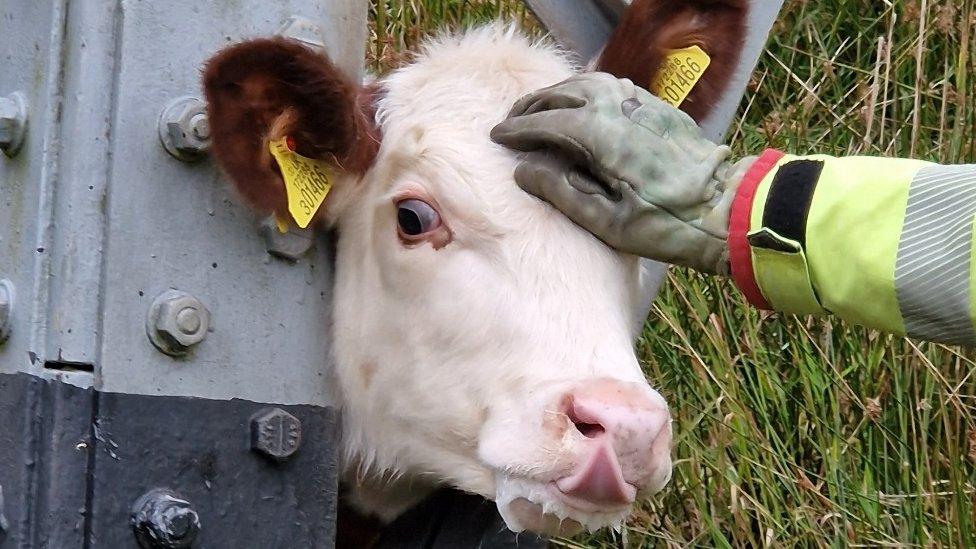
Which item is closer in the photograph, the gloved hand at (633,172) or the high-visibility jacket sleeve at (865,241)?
the high-visibility jacket sleeve at (865,241)

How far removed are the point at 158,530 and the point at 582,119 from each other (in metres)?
1.13

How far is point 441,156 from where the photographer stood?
2.74 meters

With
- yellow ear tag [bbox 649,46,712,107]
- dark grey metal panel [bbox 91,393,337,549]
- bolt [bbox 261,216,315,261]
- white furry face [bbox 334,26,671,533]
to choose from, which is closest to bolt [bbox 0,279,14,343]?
dark grey metal panel [bbox 91,393,337,549]

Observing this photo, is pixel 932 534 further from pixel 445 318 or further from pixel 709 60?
pixel 445 318

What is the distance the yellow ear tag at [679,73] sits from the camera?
9.86 ft

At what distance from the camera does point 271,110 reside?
2.58 metres

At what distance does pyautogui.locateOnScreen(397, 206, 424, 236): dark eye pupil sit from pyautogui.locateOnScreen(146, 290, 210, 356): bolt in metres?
0.50

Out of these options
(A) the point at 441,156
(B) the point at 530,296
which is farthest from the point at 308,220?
(B) the point at 530,296

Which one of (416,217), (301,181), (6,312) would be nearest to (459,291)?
(416,217)

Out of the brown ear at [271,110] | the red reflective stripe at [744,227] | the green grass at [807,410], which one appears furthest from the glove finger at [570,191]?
the green grass at [807,410]

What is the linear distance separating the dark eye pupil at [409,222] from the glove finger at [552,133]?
25cm

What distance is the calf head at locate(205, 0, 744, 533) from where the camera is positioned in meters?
2.31

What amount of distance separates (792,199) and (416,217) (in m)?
0.79

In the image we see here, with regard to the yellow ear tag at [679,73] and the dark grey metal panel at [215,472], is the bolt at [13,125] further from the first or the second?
the yellow ear tag at [679,73]
